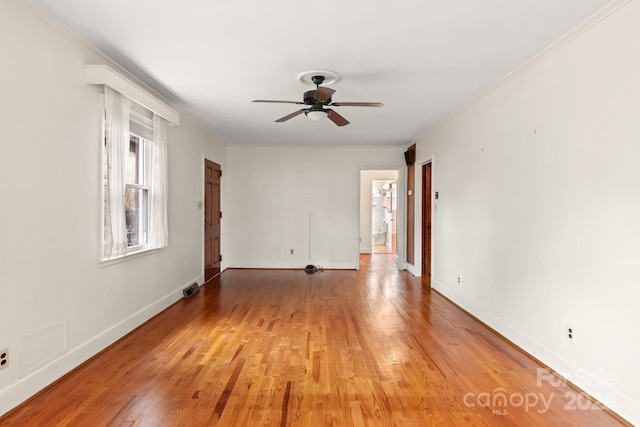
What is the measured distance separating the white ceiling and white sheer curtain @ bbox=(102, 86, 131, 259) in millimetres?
423

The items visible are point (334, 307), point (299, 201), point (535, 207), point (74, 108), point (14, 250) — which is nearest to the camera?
point (14, 250)

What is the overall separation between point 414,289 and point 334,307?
5.36ft

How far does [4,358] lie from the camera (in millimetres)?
1980

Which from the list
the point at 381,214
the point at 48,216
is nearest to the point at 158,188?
the point at 48,216

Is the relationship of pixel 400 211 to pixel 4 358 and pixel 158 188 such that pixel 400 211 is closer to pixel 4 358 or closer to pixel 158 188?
pixel 158 188

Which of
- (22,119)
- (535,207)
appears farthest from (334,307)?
(22,119)

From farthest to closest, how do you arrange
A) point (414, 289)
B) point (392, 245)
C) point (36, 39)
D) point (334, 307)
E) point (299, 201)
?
point (392, 245), point (299, 201), point (414, 289), point (334, 307), point (36, 39)

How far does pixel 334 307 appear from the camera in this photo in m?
4.25

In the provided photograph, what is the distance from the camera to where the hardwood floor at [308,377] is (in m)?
1.99

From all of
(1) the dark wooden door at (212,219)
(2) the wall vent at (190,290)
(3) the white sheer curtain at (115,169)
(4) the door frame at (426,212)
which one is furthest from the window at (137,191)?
(4) the door frame at (426,212)

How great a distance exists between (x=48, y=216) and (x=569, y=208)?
3.77 m

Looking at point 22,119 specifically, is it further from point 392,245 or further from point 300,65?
point 392,245

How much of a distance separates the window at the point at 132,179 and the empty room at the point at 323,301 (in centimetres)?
Answer: 2

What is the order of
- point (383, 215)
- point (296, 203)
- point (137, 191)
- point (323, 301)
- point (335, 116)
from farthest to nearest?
1. point (383, 215)
2. point (296, 203)
3. point (323, 301)
4. point (137, 191)
5. point (335, 116)
